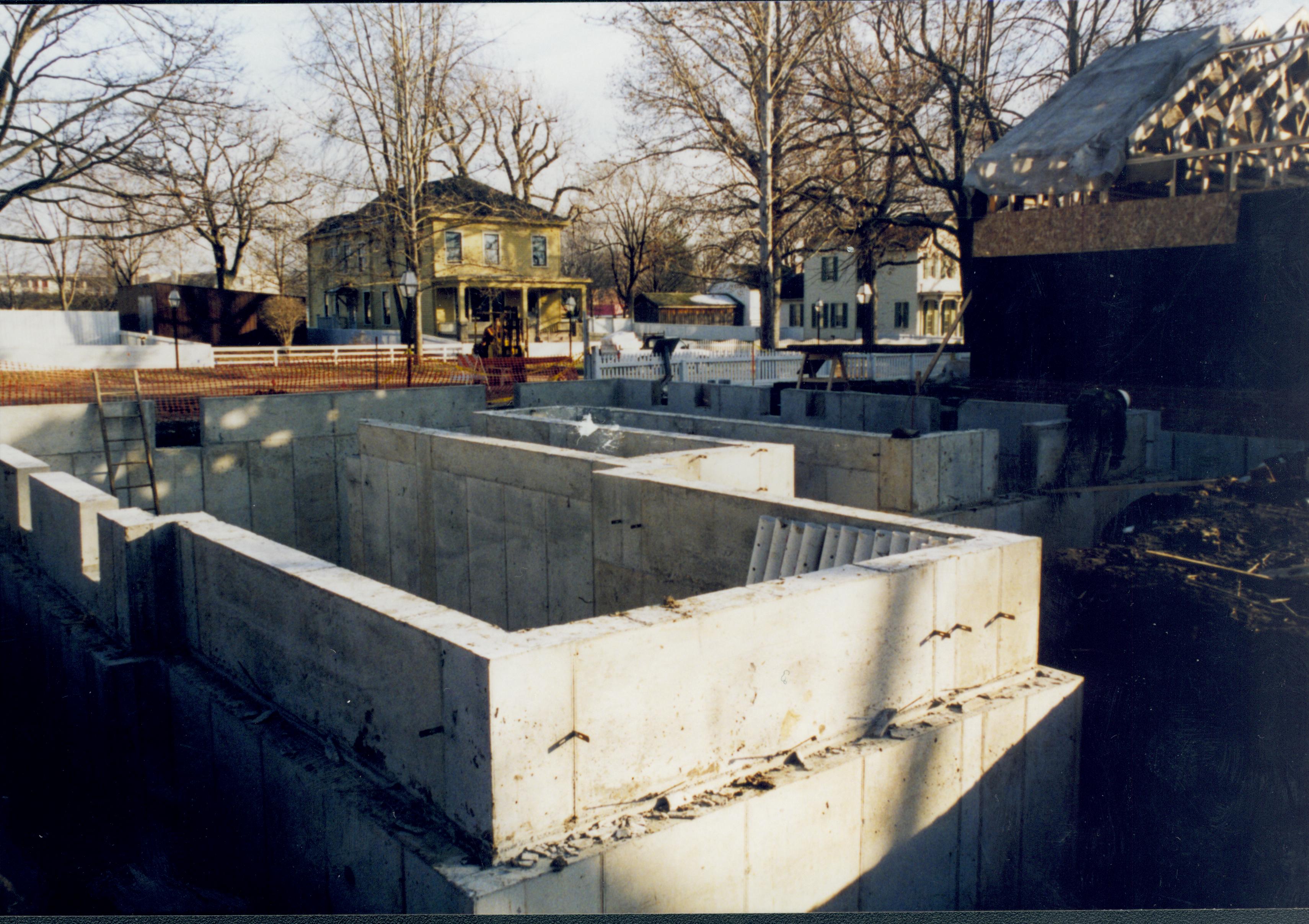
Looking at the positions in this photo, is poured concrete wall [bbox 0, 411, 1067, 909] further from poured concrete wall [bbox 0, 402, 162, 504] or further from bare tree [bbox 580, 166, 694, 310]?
bare tree [bbox 580, 166, 694, 310]

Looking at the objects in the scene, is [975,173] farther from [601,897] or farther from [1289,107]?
[601,897]

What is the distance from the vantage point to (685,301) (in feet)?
231

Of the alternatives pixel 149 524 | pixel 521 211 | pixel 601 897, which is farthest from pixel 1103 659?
pixel 521 211

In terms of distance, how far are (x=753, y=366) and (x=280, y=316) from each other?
25008mm

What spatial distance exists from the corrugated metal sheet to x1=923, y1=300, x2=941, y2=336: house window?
4427 centimetres

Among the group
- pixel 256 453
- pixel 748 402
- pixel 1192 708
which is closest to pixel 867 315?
pixel 748 402

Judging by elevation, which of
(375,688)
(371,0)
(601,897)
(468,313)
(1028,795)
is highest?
(371,0)

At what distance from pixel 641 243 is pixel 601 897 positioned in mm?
62051

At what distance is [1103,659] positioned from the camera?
9.38m

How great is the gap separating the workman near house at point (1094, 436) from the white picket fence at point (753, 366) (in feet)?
39.4

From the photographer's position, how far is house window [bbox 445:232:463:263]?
48.1 metres

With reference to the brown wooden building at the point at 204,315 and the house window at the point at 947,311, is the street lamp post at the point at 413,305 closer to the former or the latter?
the brown wooden building at the point at 204,315

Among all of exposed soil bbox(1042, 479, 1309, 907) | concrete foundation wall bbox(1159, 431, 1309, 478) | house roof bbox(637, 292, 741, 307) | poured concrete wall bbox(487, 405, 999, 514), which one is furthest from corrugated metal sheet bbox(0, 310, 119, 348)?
exposed soil bbox(1042, 479, 1309, 907)

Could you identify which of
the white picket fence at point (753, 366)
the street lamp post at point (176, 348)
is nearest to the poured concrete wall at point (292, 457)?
the white picket fence at point (753, 366)
